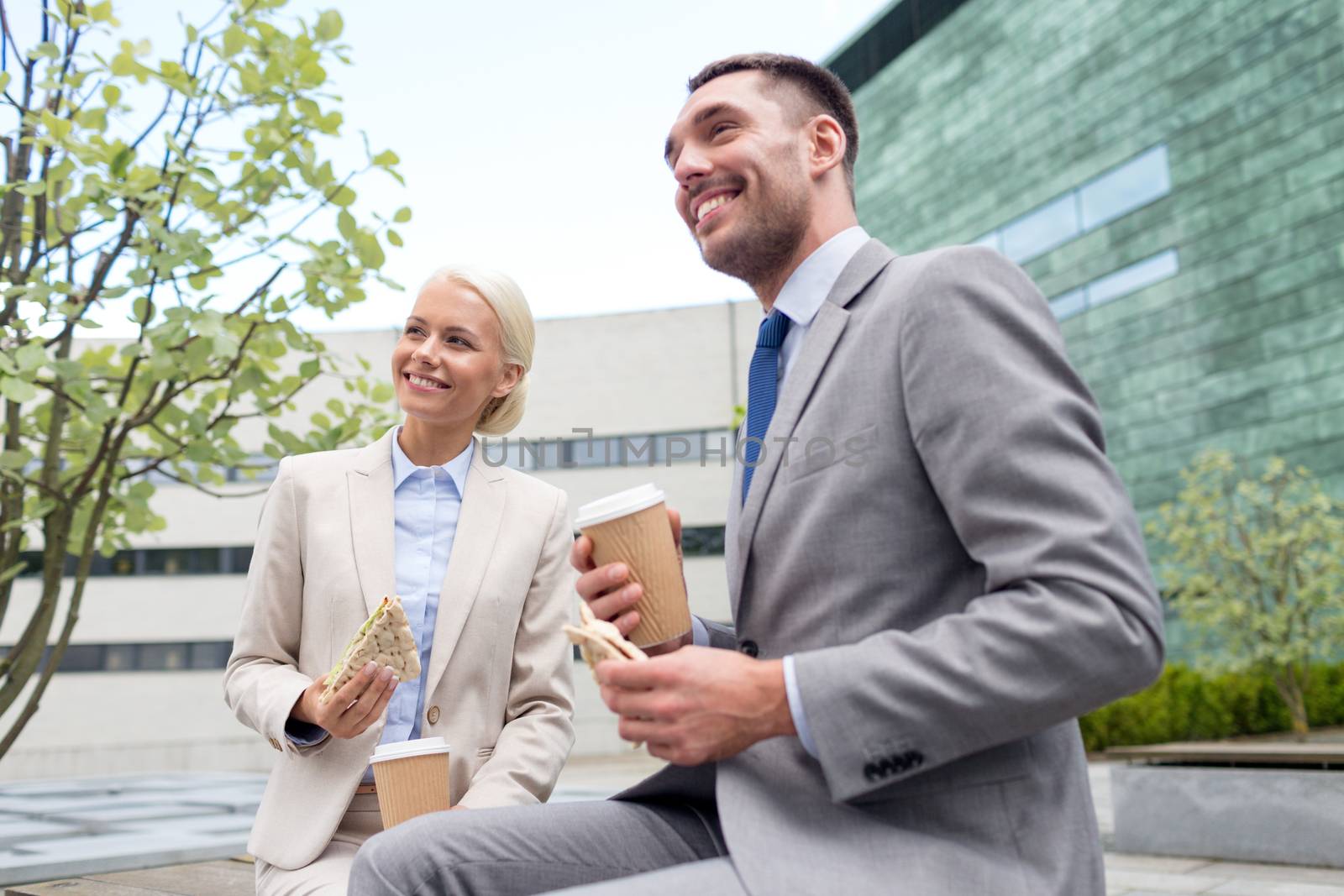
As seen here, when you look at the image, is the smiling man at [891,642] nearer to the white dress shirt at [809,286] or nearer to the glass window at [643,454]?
the white dress shirt at [809,286]

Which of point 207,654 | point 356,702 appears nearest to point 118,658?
point 207,654

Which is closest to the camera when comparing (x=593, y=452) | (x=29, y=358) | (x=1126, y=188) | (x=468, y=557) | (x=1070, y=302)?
(x=468, y=557)

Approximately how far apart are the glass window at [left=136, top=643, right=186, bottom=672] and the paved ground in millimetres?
12790

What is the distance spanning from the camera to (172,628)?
26125mm

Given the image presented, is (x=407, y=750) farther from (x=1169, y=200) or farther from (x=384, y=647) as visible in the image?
(x=1169, y=200)

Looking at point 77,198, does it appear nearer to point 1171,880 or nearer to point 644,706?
point 644,706

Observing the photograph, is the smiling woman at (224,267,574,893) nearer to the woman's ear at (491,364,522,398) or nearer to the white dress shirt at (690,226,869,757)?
the woman's ear at (491,364,522,398)

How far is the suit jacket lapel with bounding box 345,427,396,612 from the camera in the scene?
8.83ft

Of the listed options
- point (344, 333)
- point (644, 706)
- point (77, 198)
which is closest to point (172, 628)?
point (344, 333)

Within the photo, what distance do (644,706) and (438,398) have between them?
1.65 m

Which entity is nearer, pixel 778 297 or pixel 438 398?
pixel 778 297

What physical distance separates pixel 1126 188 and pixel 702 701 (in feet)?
95.5

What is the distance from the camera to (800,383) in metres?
1.68

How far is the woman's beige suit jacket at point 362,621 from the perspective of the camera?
2531 millimetres
